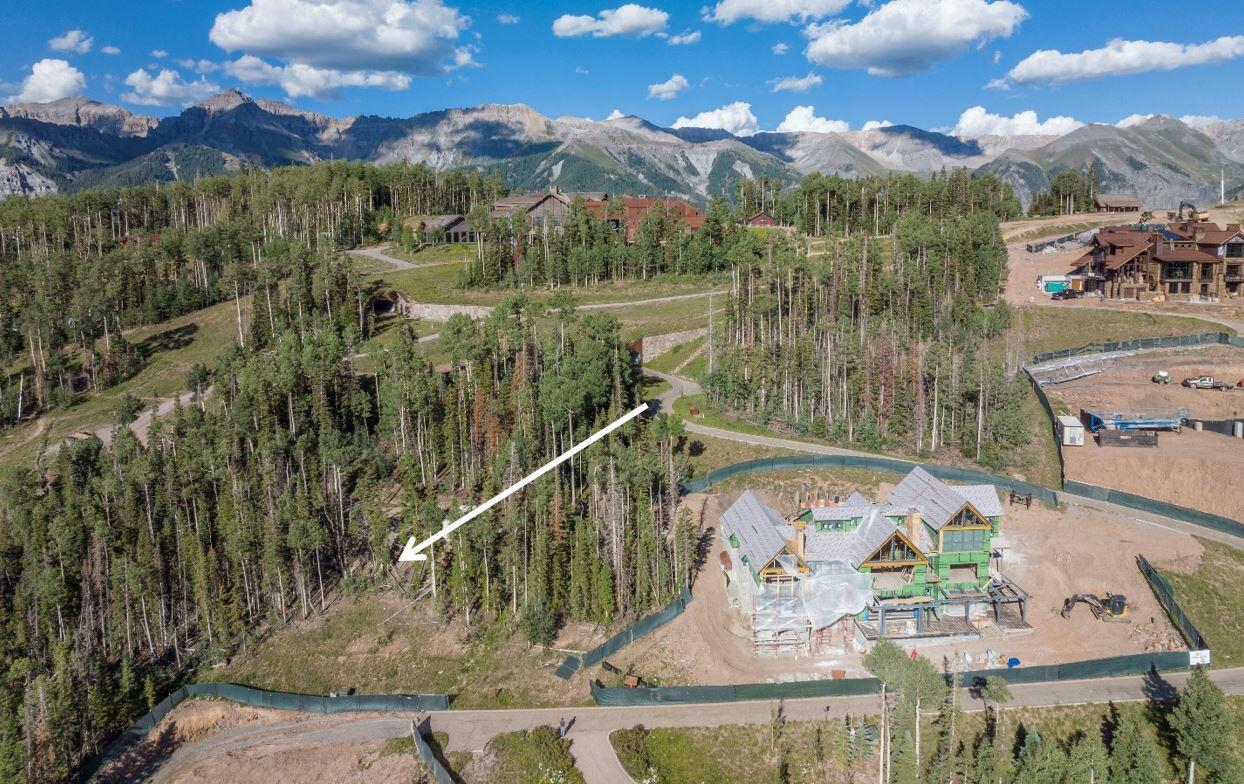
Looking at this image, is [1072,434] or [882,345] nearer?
[1072,434]

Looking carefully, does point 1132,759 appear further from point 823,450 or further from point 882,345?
point 882,345

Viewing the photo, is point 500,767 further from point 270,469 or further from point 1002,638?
point 270,469

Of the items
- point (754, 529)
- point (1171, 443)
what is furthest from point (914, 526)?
point (1171, 443)

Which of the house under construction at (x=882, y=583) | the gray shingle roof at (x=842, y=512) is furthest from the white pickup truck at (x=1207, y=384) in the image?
the gray shingle roof at (x=842, y=512)

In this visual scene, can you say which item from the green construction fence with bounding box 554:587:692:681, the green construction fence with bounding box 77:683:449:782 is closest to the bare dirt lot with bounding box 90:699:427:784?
the green construction fence with bounding box 77:683:449:782

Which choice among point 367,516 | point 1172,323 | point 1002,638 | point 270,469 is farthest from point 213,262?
point 1172,323
